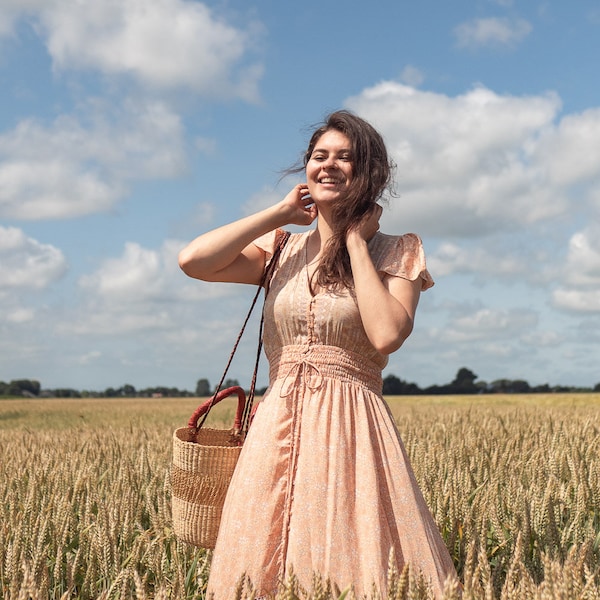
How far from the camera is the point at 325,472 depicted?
7.04 ft

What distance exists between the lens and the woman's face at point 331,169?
7.79 feet

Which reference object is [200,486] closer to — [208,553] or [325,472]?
[208,553]

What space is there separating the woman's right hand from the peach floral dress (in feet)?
0.66

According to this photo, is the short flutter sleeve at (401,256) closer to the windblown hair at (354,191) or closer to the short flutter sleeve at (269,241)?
the windblown hair at (354,191)

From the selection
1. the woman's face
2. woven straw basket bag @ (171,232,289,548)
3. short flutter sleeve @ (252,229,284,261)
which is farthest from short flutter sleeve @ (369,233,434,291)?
woven straw basket bag @ (171,232,289,548)

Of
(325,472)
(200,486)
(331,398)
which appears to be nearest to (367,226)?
(331,398)

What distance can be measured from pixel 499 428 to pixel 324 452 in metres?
4.63

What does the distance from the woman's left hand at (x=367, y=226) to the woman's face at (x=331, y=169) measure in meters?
0.11

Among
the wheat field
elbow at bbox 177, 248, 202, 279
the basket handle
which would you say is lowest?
the wheat field

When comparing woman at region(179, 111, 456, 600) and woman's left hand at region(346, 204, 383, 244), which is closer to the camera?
woman at region(179, 111, 456, 600)

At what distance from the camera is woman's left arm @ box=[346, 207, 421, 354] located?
2.16m

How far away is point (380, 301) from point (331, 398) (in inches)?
13.3

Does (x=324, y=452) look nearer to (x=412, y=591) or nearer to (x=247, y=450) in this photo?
(x=247, y=450)

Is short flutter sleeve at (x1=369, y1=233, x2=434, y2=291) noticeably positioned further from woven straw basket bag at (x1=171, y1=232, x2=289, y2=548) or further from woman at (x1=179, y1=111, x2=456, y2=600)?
woven straw basket bag at (x1=171, y1=232, x2=289, y2=548)
